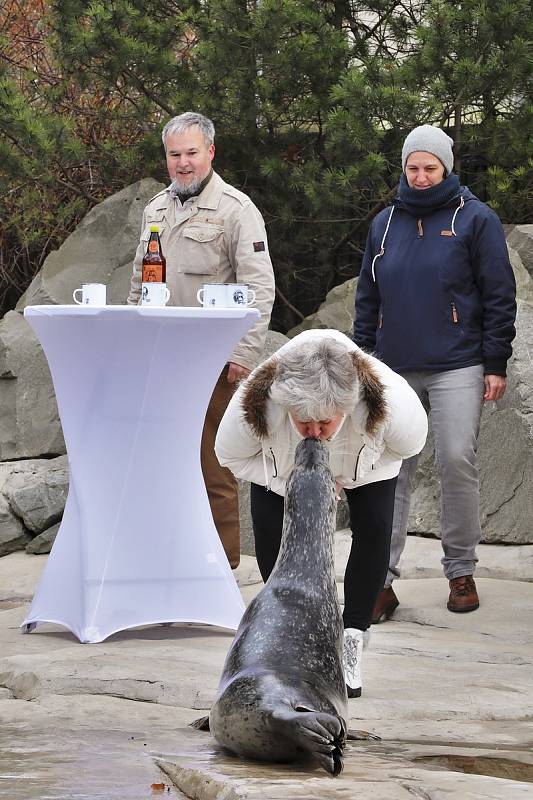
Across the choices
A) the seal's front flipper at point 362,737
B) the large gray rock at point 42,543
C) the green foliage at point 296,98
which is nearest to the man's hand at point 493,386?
the seal's front flipper at point 362,737

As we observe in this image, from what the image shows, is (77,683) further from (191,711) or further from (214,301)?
(214,301)

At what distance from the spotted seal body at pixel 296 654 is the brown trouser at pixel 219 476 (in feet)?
7.25

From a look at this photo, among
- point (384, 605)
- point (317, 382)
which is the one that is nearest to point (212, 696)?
point (317, 382)

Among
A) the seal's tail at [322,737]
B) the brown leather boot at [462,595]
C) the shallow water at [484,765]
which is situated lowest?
the brown leather boot at [462,595]

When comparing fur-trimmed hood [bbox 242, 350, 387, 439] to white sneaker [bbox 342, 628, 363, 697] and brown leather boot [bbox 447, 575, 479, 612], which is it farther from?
brown leather boot [bbox 447, 575, 479, 612]

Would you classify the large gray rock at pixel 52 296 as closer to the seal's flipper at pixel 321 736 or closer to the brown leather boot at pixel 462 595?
the brown leather boot at pixel 462 595

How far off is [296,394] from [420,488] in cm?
325

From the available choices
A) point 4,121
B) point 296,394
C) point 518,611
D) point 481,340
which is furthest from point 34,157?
point 296,394

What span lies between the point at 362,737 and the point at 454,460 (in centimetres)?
183

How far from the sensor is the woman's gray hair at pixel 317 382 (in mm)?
3400

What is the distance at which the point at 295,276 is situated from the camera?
8281 millimetres

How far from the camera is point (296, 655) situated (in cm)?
305

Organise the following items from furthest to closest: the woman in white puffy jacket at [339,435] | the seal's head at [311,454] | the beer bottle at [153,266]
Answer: the beer bottle at [153,266] < the woman in white puffy jacket at [339,435] < the seal's head at [311,454]

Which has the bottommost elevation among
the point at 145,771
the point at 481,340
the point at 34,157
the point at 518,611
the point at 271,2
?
the point at 518,611
